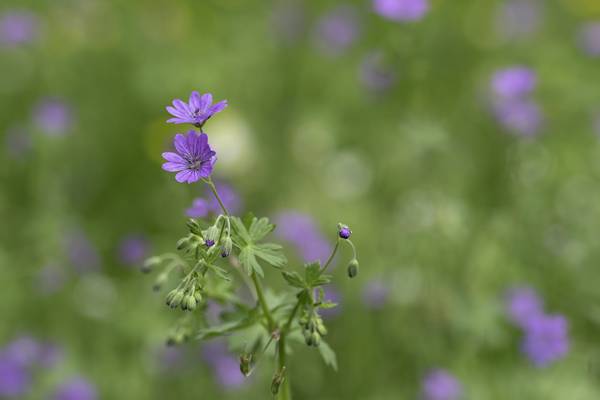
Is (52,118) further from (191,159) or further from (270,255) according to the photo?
(270,255)

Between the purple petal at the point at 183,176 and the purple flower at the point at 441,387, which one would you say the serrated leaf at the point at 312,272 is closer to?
the purple petal at the point at 183,176

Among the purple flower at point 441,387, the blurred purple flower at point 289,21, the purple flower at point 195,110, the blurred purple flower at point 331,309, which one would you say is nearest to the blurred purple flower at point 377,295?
the blurred purple flower at point 331,309

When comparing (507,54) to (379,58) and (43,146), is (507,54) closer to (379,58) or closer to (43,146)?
(379,58)

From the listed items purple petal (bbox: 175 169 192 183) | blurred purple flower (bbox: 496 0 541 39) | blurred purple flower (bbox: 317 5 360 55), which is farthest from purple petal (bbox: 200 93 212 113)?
blurred purple flower (bbox: 496 0 541 39)

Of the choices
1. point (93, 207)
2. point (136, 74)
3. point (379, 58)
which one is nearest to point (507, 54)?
point (379, 58)

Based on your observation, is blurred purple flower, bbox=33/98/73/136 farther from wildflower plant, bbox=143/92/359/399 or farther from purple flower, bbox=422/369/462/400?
wildflower plant, bbox=143/92/359/399

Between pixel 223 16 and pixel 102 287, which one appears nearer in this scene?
pixel 102 287
